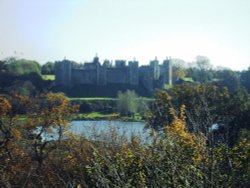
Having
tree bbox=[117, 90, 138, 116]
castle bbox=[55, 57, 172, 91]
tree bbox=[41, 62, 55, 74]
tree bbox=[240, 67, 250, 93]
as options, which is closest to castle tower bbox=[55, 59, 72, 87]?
Result: castle bbox=[55, 57, 172, 91]

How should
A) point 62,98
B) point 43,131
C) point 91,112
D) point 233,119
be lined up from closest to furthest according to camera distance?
point 43,131 → point 62,98 → point 233,119 → point 91,112

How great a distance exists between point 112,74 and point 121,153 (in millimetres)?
92495

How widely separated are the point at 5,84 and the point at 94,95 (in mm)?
16679

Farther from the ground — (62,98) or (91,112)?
(62,98)

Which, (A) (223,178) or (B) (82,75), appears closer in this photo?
(A) (223,178)

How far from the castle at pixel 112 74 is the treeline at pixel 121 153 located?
7205 cm

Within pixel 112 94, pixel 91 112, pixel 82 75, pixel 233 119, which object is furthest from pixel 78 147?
pixel 82 75

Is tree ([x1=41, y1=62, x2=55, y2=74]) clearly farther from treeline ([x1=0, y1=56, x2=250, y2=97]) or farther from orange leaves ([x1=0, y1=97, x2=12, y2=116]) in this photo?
orange leaves ([x1=0, y1=97, x2=12, y2=116])

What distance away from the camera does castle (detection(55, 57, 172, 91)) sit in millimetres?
104875

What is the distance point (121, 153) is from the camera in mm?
14016

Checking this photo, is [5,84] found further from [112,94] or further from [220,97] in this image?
[220,97]

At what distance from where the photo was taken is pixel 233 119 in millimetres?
31812

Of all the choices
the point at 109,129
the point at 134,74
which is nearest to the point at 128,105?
the point at 134,74

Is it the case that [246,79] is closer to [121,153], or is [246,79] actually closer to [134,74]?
[134,74]
